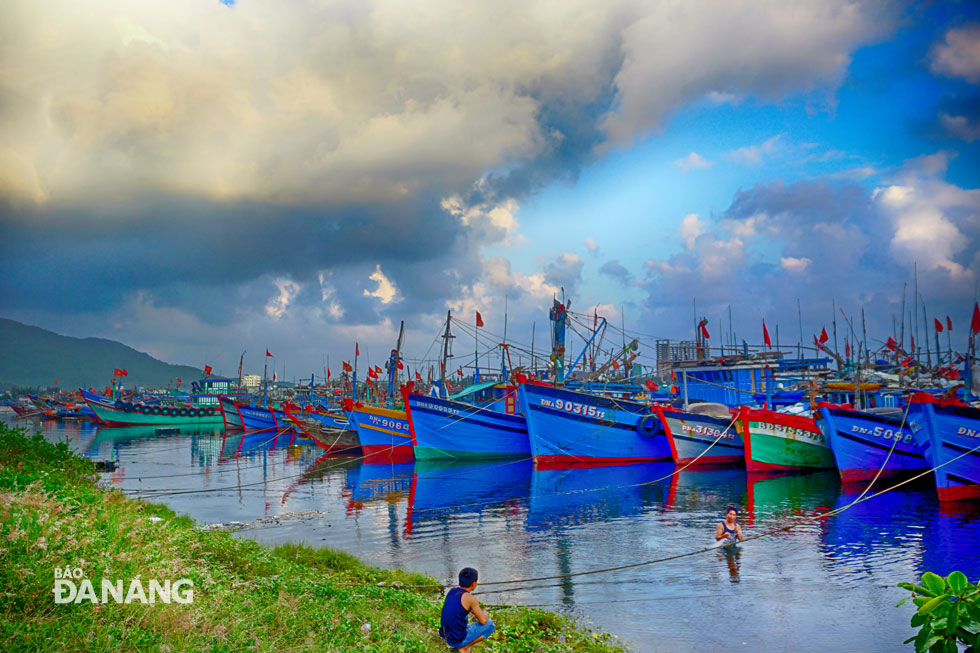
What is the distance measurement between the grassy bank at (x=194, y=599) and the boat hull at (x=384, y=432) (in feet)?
74.9

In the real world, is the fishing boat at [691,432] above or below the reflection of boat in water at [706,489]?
above

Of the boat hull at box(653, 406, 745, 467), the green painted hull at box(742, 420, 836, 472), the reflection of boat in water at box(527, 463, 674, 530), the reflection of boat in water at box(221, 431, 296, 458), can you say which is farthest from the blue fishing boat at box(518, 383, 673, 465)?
the reflection of boat in water at box(221, 431, 296, 458)

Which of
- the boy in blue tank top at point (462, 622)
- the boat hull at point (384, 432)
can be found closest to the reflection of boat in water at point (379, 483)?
the boat hull at point (384, 432)

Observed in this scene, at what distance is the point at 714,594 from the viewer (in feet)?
34.7

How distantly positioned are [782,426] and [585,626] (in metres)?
18.7

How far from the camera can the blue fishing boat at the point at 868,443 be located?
2161 centimetres

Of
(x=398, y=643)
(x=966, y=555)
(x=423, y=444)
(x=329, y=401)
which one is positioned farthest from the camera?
(x=329, y=401)

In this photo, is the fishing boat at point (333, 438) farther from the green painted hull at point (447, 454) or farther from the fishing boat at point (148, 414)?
the fishing boat at point (148, 414)

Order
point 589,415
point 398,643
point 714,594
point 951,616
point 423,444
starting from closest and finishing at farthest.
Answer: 1. point 951,616
2. point 398,643
3. point 714,594
4. point 589,415
5. point 423,444

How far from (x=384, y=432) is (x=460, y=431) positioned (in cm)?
491

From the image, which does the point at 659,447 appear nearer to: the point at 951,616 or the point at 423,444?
the point at 423,444

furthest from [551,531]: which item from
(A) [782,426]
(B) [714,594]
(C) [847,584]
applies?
(A) [782,426]

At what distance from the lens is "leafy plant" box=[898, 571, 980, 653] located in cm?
464

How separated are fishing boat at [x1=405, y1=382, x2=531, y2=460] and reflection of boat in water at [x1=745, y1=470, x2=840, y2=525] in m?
11.7
